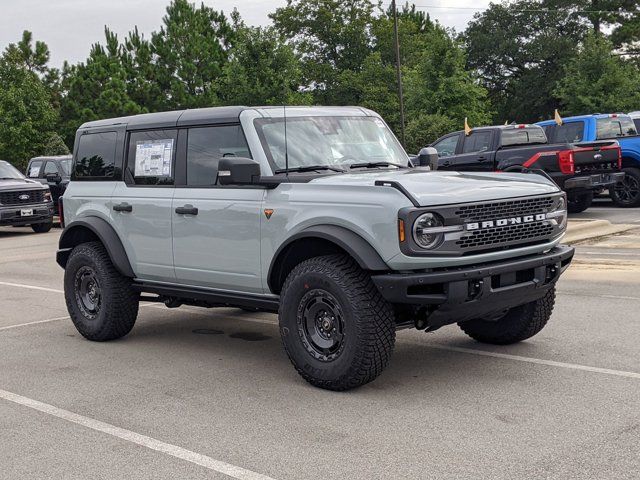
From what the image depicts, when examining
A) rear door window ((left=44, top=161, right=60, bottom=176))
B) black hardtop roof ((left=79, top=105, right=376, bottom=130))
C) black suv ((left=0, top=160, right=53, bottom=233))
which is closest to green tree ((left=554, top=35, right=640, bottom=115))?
rear door window ((left=44, top=161, right=60, bottom=176))

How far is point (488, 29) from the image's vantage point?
224 feet

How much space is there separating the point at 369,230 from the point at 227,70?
33.8 meters

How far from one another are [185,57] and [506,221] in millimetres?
52399

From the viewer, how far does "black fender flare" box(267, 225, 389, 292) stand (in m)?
5.49

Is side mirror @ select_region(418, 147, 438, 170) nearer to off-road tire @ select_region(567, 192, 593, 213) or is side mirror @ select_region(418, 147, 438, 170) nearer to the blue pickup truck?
off-road tire @ select_region(567, 192, 593, 213)

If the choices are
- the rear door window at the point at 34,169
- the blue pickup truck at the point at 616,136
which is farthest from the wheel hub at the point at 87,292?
the rear door window at the point at 34,169

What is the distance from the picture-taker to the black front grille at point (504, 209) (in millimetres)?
5562

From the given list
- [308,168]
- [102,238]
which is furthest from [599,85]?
[308,168]

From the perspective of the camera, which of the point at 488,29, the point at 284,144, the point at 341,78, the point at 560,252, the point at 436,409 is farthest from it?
the point at 488,29

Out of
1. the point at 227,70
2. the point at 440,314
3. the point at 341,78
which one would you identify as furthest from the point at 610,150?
the point at 341,78

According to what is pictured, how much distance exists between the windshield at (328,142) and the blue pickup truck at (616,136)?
41.6 ft

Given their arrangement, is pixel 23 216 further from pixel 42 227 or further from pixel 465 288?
pixel 465 288

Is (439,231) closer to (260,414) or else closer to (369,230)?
(369,230)

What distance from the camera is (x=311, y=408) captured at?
5.50 metres
